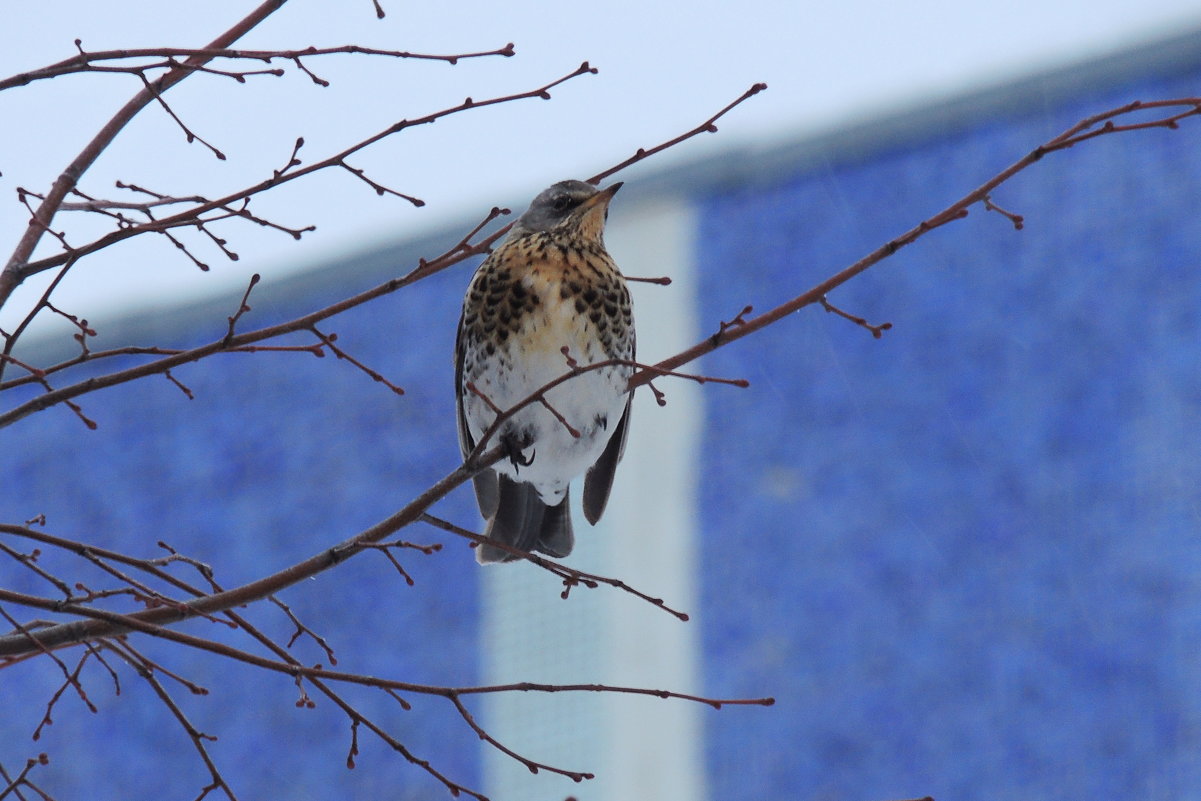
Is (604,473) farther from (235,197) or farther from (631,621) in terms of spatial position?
(631,621)

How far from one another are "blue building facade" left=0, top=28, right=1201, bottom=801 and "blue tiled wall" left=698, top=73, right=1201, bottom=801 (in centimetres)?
1

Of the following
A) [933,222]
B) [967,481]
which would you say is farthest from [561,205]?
[967,481]

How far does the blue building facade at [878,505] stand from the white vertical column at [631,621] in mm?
39

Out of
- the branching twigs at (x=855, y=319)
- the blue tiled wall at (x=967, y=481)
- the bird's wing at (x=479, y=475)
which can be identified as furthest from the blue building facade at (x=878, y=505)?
the branching twigs at (x=855, y=319)

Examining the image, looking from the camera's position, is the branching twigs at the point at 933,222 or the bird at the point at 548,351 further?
the bird at the point at 548,351

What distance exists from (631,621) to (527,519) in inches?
138

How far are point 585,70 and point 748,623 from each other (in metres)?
4.64

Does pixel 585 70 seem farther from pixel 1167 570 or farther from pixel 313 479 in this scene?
pixel 313 479

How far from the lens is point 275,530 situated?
721 centimetres

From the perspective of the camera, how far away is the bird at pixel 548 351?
261cm

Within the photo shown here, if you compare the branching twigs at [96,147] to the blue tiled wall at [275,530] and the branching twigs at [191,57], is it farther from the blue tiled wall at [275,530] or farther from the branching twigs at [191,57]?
the blue tiled wall at [275,530]

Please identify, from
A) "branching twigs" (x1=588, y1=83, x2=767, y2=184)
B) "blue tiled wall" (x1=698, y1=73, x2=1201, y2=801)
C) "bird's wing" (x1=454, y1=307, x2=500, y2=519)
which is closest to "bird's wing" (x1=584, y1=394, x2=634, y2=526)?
"bird's wing" (x1=454, y1=307, x2=500, y2=519)

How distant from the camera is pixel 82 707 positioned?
7.28 metres

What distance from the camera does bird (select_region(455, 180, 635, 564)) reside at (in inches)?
103
